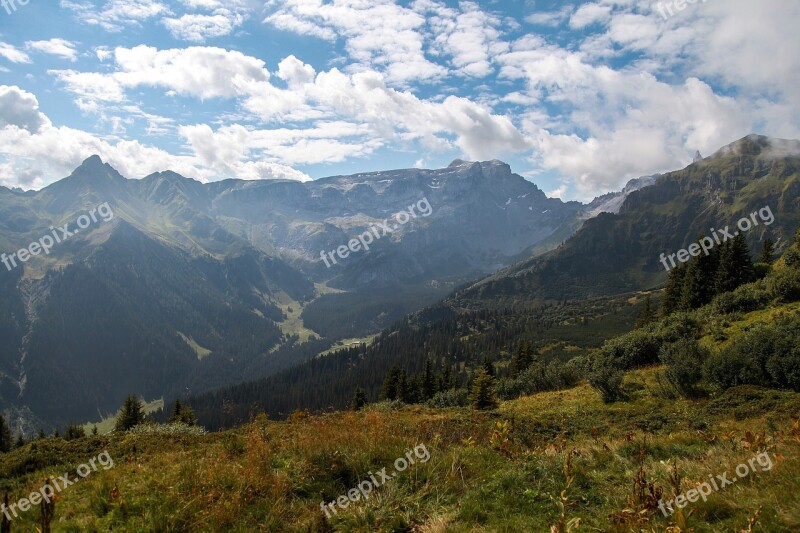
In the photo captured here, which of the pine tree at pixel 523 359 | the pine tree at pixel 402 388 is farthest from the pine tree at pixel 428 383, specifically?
the pine tree at pixel 523 359

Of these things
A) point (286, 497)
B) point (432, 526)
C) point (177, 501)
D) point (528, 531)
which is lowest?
point (528, 531)

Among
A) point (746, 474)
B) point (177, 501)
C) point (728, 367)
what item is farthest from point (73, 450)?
point (728, 367)

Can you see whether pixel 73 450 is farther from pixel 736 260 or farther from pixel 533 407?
pixel 736 260

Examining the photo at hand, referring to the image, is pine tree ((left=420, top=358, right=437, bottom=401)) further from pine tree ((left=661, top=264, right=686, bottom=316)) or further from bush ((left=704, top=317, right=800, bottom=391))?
bush ((left=704, top=317, right=800, bottom=391))

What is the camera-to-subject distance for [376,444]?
1020 centimetres

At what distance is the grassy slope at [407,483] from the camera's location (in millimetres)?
6949

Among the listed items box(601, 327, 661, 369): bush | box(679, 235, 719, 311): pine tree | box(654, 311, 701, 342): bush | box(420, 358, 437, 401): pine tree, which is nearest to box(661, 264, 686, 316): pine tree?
box(679, 235, 719, 311): pine tree

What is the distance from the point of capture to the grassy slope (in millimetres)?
6949

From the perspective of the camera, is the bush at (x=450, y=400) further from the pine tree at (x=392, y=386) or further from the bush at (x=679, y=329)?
the bush at (x=679, y=329)

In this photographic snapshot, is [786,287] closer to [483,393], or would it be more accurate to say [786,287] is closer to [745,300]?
[745,300]

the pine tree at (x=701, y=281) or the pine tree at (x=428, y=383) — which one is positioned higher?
A: the pine tree at (x=701, y=281)

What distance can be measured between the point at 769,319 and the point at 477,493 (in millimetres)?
31823

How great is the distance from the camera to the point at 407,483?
865cm

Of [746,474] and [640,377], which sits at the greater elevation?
[746,474]
